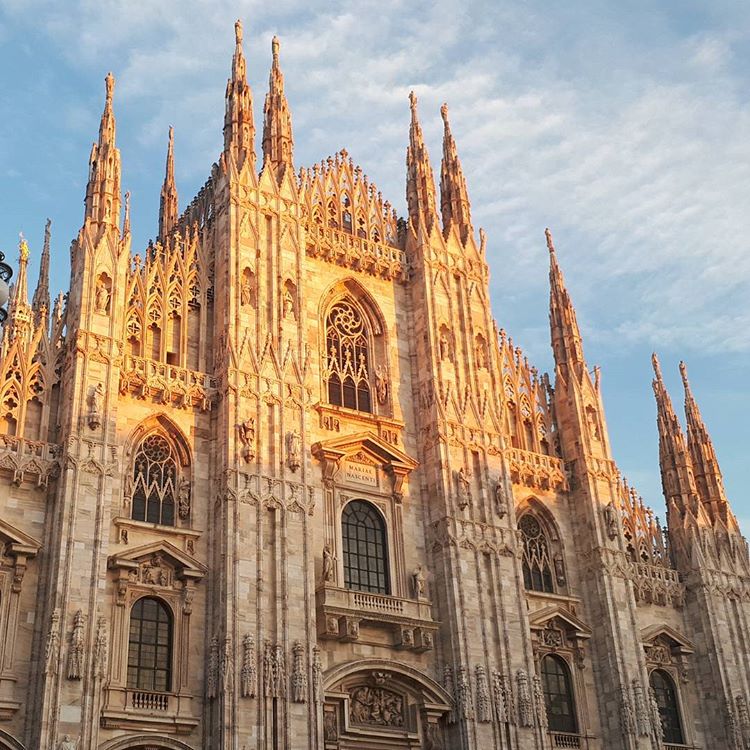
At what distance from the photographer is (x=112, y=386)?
2767 cm

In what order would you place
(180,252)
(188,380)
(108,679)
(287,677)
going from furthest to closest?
(180,252) → (188,380) → (287,677) → (108,679)

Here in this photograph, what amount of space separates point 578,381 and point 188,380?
13974 mm

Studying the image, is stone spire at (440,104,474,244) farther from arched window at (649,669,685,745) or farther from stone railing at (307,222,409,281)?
arched window at (649,669,685,745)

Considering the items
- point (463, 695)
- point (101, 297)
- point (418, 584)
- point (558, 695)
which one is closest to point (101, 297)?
point (101, 297)

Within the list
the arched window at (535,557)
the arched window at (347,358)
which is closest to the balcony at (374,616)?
the arched window at (535,557)

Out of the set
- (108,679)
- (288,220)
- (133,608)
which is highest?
(288,220)

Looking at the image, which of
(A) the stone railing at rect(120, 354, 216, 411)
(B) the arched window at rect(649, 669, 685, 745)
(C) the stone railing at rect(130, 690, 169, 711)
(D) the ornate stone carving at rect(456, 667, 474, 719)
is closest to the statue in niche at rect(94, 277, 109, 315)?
(A) the stone railing at rect(120, 354, 216, 411)

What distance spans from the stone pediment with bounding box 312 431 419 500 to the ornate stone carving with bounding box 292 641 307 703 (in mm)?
5416

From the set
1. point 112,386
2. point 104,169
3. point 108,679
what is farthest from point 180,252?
point 108,679

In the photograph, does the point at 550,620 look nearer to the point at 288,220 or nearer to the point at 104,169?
the point at 288,220

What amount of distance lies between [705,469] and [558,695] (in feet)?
35.3

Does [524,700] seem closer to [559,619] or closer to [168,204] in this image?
[559,619]

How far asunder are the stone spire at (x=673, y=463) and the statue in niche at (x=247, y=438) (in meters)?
16.1

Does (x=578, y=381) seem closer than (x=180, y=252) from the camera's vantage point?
No
